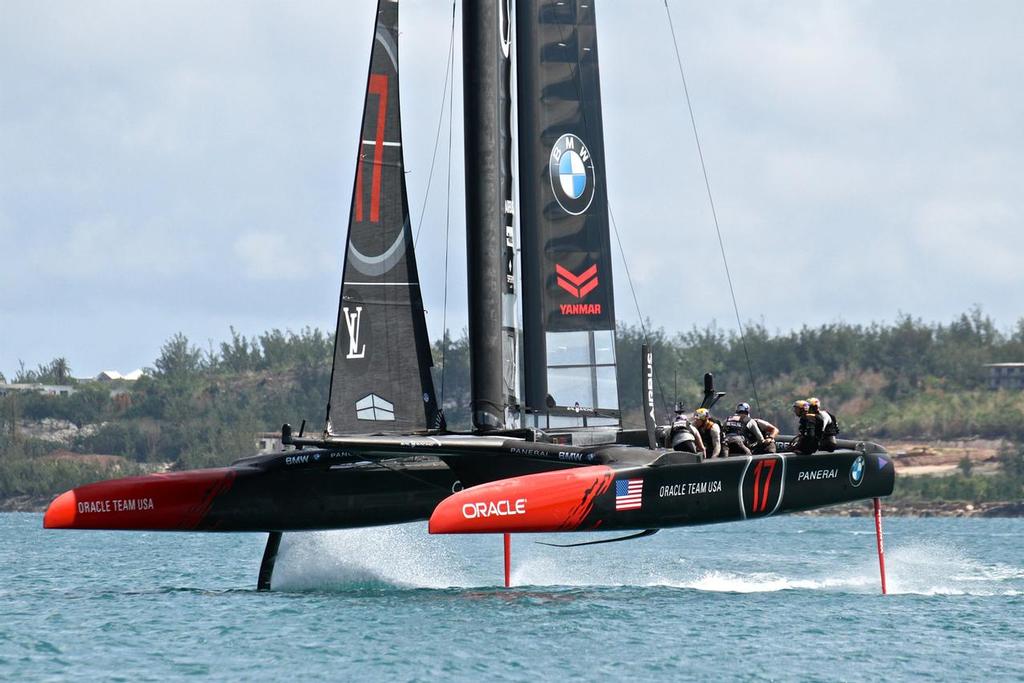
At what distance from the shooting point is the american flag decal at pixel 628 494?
45.2 feet

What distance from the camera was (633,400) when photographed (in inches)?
2391

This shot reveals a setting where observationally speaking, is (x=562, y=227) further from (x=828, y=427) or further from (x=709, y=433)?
(x=828, y=427)

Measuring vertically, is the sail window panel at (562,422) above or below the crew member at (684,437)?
above

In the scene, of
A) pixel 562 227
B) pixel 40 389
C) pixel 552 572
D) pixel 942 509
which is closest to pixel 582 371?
pixel 562 227

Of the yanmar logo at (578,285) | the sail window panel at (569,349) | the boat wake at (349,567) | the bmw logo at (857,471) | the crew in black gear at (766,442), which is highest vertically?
the yanmar logo at (578,285)

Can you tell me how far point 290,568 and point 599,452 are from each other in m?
4.17

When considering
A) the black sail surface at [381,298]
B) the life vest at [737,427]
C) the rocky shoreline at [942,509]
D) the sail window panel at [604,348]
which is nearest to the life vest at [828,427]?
the life vest at [737,427]

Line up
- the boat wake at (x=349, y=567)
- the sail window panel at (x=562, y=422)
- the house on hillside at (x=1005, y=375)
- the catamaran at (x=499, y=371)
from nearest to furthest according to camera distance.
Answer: the catamaran at (x=499, y=371) → the sail window panel at (x=562, y=422) → the boat wake at (x=349, y=567) → the house on hillside at (x=1005, y=375)

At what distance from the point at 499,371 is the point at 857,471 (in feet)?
11.9

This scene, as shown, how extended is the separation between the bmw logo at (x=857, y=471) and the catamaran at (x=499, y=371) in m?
0.02

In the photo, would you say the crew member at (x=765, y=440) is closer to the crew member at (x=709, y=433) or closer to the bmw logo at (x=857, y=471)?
the crew member at (x=709, y=433)

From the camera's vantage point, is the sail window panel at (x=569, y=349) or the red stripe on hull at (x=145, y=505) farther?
the sail window panel at (x=569, y=349)

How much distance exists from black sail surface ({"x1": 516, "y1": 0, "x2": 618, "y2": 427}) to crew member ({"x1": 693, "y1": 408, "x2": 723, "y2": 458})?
3.89ft

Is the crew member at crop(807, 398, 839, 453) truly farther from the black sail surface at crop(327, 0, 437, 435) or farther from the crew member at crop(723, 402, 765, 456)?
the black sail surface at crop(327, 0, 437, 435)
